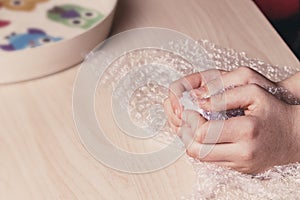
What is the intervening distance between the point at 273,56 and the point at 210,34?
0.34 ft

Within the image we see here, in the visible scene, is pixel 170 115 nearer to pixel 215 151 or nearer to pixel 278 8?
pixel 215 151

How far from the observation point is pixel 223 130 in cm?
66

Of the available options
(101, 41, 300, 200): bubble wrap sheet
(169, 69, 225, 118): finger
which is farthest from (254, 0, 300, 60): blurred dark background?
(169, 69, 225, 118): finger

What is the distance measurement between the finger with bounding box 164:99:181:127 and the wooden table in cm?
5

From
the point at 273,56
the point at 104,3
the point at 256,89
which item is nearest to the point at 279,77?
the point at 273,56

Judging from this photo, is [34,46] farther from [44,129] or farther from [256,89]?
[256,89]

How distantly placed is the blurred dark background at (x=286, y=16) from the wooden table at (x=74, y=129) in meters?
0.28

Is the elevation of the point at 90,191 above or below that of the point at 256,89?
below

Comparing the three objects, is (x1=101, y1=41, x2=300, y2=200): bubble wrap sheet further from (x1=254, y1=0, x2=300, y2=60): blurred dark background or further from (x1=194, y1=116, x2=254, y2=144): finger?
(x1=254, y1=0, x2=300, y2=60): blurred dark background

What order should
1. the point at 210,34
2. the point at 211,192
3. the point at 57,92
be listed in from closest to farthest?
1. the point at 211,192
2. the point at 57,92
3. the point at 210,34

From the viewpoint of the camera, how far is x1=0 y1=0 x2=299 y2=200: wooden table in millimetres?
660

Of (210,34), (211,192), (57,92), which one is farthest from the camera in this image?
(210,34)

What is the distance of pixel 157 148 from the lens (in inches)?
28.3

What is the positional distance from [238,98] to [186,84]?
Answer: 0.26ft
